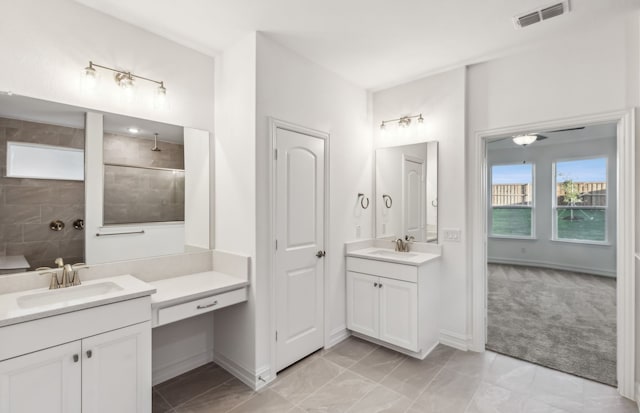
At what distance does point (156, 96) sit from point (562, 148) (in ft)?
24.3

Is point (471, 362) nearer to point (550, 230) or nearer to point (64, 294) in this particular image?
point (64, 294)

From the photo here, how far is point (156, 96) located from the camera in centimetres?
242

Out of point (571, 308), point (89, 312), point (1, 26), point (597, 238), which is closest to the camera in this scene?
point (89, 312)

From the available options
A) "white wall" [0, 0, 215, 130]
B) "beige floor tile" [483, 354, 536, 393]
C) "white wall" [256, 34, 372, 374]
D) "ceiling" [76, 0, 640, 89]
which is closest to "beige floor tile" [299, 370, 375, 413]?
"white wall" [256, 34, 372, 374]

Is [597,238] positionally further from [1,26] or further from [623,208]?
[1,26]

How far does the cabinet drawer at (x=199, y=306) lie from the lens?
80.3 inches

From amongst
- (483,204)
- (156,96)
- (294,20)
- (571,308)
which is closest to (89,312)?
(156,96)

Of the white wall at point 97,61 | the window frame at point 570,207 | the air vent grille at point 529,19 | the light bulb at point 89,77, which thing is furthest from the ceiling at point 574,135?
the light bulb at point 89,77

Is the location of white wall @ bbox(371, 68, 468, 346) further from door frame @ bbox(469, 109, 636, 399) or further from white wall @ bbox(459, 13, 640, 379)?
door frame @ bbox(469, 109, 636, 399)

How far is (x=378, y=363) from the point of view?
2791 mm

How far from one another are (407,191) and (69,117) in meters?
2.97

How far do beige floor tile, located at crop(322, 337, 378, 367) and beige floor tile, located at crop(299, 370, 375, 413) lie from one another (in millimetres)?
220

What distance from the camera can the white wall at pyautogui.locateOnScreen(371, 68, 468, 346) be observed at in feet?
9.95

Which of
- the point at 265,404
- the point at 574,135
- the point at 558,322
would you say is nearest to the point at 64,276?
the point at 265,404
